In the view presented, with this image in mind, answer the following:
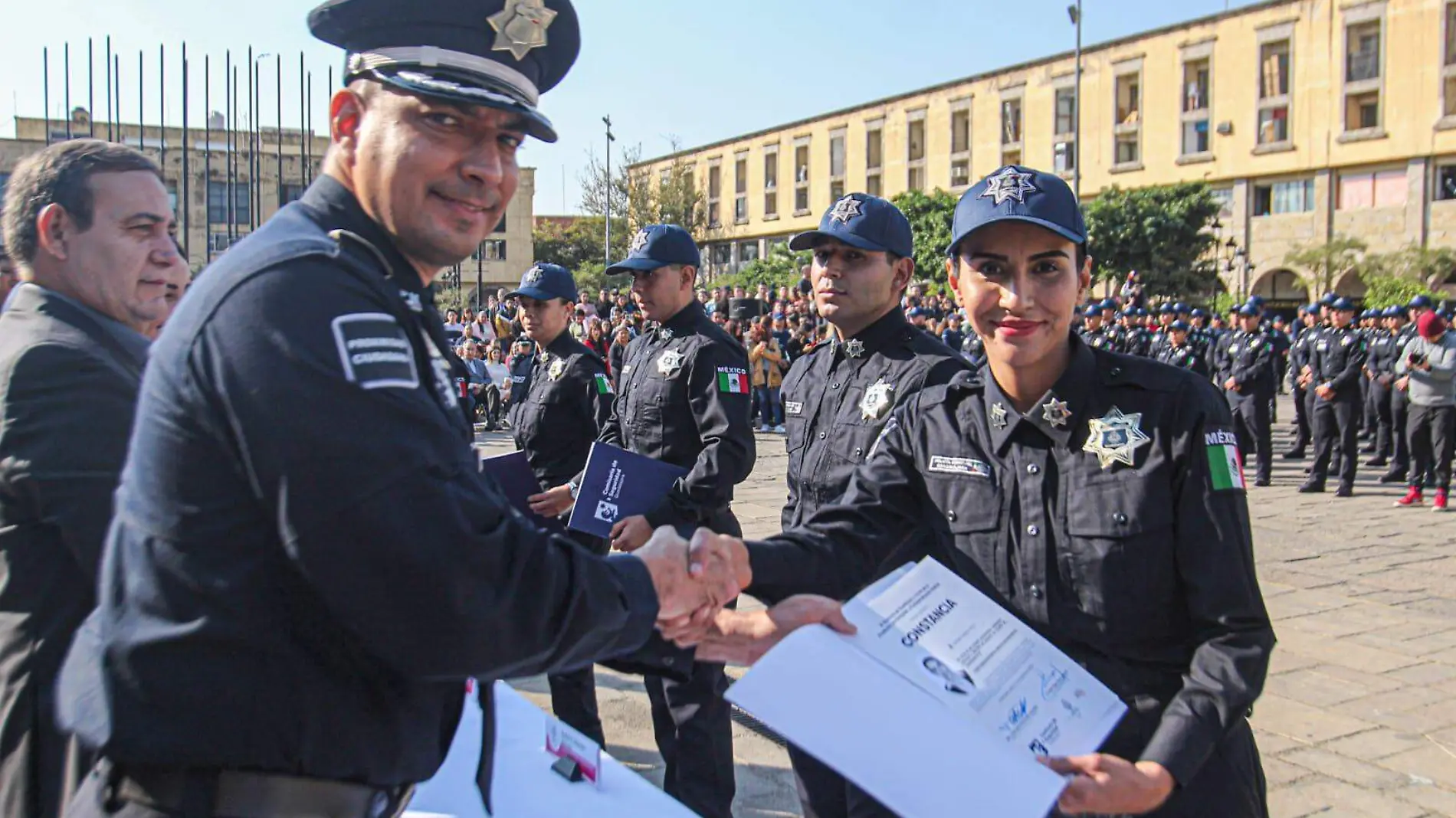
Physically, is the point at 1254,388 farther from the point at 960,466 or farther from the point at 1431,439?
the point at 960,466

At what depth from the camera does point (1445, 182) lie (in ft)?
126

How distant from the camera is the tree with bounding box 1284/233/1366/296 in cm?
3788

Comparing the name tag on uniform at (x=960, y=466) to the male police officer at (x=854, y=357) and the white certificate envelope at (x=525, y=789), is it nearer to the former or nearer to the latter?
the white certificate envelope at (x=525, y=789)

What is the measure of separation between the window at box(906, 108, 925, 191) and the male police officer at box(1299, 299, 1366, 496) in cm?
4475

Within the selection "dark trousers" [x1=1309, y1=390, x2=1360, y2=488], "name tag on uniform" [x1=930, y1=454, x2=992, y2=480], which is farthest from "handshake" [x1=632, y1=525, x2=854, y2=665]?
"dark trousers" [x1=1309, y1=390, x2=1360, y2=488]

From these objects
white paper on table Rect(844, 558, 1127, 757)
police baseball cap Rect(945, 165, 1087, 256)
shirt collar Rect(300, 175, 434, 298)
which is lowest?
white paper on table Rect(844, 558, 1127, 757)

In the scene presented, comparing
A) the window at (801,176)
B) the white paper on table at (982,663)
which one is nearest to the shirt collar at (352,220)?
the white paper on table at (982,663)

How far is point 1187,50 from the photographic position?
45.5 m

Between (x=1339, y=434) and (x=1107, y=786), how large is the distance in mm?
12323

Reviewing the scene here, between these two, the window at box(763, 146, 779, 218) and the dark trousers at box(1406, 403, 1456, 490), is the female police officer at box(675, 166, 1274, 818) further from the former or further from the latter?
the window at box(763, 146, 779, 218)

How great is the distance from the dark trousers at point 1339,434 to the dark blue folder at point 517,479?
34.3 ft

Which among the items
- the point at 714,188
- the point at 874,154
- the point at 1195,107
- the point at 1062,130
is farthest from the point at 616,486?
the point at 714,188

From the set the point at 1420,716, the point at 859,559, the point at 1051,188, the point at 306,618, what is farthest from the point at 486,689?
the point at 1420,716

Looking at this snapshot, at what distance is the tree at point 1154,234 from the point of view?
38062mm
